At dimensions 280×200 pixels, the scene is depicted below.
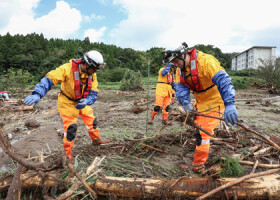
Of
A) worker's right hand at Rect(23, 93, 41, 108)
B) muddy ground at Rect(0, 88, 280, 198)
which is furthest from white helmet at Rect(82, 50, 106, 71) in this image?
muddy ground at Rect(0, 88, 280, 198)

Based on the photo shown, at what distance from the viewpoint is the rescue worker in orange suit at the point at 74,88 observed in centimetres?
312

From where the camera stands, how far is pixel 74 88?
3.29 m

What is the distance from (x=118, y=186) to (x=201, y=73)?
189cm

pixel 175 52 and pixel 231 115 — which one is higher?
pixel 175 52

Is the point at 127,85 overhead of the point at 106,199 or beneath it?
overhead

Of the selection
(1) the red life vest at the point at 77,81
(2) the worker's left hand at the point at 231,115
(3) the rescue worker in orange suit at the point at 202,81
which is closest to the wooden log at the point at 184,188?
(2) the worker's left hand at the point at 231,115

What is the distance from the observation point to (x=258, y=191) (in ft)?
6.03

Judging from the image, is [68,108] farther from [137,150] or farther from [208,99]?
[208,99]

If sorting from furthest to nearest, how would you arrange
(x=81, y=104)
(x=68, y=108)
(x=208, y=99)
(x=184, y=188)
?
(x=68, y=108) < (x=81, y=104) < (x=208, y=99) < (x=184, y=188)

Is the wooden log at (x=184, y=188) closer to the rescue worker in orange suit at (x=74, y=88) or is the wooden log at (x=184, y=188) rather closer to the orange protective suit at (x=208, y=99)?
the orange protective suit at (x=208, y=99)

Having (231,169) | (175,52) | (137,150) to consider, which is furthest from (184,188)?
(175,52)

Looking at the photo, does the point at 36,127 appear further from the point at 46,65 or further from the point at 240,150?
the point at 46,65

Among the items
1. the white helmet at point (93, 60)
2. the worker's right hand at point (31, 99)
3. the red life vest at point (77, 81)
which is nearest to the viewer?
the worker's right hand at point (31, 99)

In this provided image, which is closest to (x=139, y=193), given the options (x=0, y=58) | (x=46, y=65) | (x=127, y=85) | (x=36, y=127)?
(x=36, y=127)
